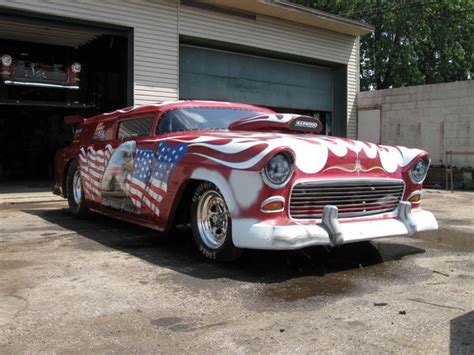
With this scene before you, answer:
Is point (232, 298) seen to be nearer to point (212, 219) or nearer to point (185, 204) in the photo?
point (212, 219)

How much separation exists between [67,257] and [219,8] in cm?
1045

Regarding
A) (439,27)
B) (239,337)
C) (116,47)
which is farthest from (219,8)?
(439,27)

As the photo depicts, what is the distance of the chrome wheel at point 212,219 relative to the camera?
4.47 m

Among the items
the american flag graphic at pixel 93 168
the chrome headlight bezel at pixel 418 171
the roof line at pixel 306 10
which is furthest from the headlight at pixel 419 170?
the roof line at pixel 306 10

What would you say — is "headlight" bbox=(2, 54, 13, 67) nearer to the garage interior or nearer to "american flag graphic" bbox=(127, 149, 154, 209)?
the garage interior

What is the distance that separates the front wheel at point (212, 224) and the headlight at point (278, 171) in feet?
1.73

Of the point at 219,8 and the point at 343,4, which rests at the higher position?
the point at 343,4

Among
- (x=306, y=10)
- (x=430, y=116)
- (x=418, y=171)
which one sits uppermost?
(x=306, y=10)

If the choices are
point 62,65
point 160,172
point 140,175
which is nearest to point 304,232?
point 160,172

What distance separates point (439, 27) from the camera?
29.0 m

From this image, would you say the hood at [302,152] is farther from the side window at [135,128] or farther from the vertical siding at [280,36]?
the vertical siding at [280,36]

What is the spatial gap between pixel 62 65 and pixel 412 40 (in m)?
21.2

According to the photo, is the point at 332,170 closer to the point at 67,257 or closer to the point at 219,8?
the point at 67,257

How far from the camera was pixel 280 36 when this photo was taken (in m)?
15.4
